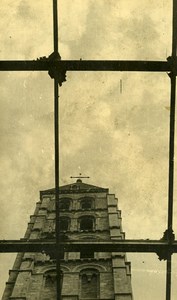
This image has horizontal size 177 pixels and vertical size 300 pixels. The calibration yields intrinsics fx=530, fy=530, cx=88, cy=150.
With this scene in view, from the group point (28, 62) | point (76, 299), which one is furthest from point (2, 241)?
point (76, 299)

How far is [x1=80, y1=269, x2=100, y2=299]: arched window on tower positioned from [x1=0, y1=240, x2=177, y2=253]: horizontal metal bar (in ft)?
55.2

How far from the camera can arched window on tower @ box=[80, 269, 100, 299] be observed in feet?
79.5

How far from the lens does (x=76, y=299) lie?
23.2 m

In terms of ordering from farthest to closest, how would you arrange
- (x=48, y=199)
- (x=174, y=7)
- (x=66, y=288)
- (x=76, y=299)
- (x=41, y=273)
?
(x=48, y=199), (x=41, y=273), (x=66, y=288), (x=76, y=299), (x=174, y=7)

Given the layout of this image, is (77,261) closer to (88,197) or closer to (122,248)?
(88,197)

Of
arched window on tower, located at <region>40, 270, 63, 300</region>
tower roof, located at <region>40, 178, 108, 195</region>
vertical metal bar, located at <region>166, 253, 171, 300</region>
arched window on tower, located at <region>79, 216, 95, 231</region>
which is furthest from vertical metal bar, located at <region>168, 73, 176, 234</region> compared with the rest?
tower roof, located at <region>40, 178, 108, 195</region>

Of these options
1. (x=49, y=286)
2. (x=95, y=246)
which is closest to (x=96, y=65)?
(x=95, y=246)

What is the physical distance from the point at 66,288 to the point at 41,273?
7.26 ft

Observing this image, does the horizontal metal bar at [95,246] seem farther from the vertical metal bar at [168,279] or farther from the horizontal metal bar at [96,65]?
the horizontal metal bar at [96,65]

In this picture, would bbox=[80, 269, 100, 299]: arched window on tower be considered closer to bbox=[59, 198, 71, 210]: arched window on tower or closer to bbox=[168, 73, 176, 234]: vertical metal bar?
bbox=[59, 198, 71, 210]: arched window on tower

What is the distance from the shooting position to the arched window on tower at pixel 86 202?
129 feet

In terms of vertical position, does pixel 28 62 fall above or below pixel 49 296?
below

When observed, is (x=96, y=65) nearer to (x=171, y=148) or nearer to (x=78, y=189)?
(x=171, y=148)

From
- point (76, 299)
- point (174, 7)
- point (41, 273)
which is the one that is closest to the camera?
point (174, 7)
